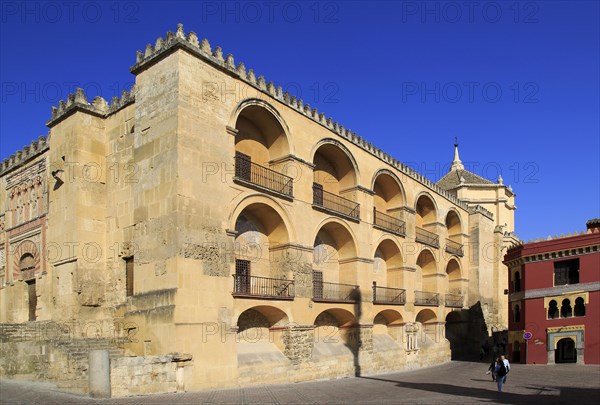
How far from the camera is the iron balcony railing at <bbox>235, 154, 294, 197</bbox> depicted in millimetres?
21094

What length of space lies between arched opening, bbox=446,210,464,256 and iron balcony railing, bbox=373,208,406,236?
7639 mm

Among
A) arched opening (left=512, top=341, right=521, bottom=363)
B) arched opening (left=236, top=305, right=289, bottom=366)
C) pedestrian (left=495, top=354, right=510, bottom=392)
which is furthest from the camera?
arched opening (left=512, top=341, right=521, bottom=363)

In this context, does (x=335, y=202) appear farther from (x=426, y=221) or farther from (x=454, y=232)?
(x=454, y=232)

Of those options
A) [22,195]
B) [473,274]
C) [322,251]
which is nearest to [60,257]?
[22,195]

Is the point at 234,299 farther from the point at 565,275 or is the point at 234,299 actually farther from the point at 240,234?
the point at 565,275

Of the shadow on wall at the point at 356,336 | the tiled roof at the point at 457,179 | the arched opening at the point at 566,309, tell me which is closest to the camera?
the shadow on wall at the point at 356,336

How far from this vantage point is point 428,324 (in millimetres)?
33219

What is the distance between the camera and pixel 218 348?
1702 centimetres

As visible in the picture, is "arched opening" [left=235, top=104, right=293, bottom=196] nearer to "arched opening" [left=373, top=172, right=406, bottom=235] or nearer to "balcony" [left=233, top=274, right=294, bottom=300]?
"balcony" [left=233, top=274, right=294, bottom=300]

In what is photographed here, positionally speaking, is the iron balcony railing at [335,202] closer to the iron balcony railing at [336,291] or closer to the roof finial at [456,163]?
the iron balcony railing at [336,291]

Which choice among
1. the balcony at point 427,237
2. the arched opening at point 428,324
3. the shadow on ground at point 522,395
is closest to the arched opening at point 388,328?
the arched opening at point 428,324

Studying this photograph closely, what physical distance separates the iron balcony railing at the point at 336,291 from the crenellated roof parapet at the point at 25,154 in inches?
525

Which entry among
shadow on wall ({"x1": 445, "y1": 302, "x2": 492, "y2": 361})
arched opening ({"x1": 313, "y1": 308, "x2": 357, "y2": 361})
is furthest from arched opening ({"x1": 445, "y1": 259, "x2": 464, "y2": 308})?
arched opening ({"x1": 313, "y1": 308, "x2": 357, "y2": 361})

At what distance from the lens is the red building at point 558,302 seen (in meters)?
26.8
